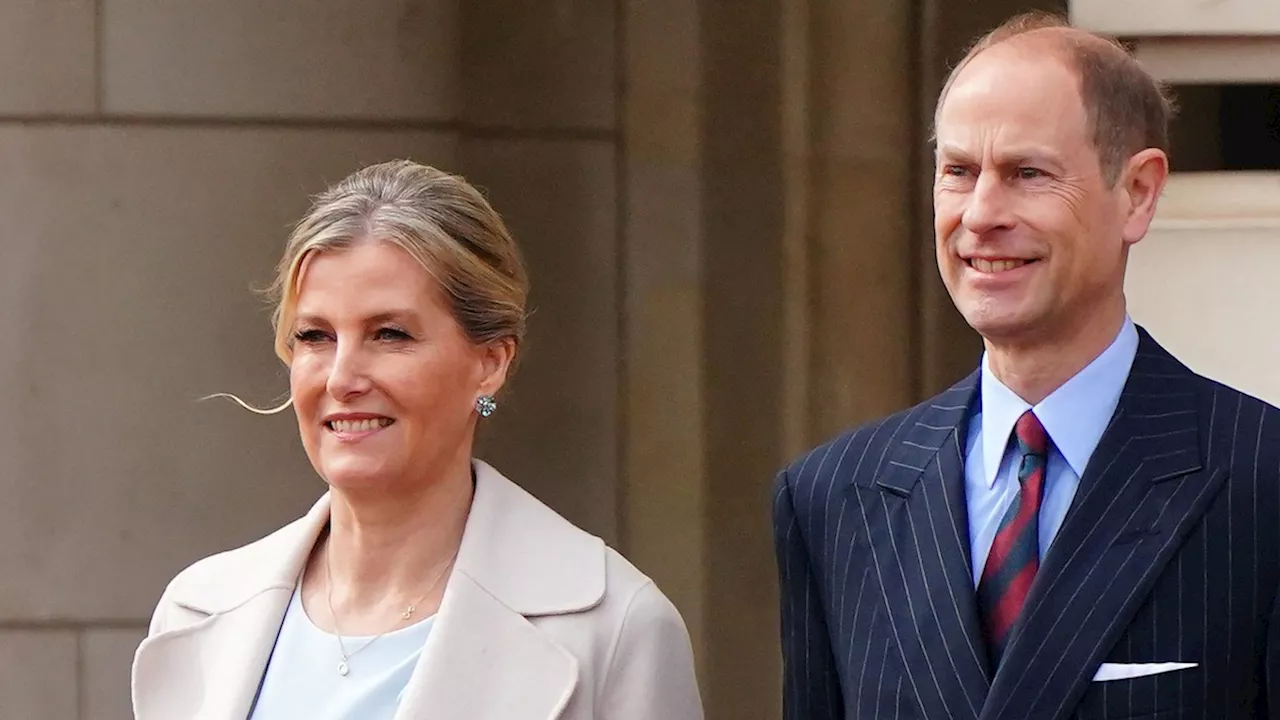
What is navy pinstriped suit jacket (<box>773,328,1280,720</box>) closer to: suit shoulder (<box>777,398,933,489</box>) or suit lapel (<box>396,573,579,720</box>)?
suit shoulder (<box>777,398,933,489</box>)

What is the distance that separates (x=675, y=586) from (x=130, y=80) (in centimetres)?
190

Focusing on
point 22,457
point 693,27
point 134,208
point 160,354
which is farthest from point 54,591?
point 693,27

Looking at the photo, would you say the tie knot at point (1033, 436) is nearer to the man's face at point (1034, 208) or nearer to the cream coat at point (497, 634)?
the man's face at point (1034, 208)

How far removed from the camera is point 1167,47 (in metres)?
4.55

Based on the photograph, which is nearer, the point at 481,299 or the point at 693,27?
the point at 481,299

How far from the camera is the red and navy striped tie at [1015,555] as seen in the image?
7.60 feet

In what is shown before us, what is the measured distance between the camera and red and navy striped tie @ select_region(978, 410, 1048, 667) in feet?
7.60

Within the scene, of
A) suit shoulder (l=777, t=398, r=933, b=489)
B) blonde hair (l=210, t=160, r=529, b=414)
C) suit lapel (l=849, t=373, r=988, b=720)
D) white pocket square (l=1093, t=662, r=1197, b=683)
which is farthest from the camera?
blonde hair (l=210, t=160, r=529, b=414)

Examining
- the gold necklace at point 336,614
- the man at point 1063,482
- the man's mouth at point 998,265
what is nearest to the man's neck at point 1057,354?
the man at point 1063,482

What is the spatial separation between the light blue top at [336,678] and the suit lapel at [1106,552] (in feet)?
3.12

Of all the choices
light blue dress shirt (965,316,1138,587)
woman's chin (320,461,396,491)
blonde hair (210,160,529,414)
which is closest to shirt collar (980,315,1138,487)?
light blue dress shirt (965,316,1138,587)

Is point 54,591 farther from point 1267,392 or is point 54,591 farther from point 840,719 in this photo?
point 1267,392

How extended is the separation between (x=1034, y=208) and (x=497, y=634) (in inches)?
41.7

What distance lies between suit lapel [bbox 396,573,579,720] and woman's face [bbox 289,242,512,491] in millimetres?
233
